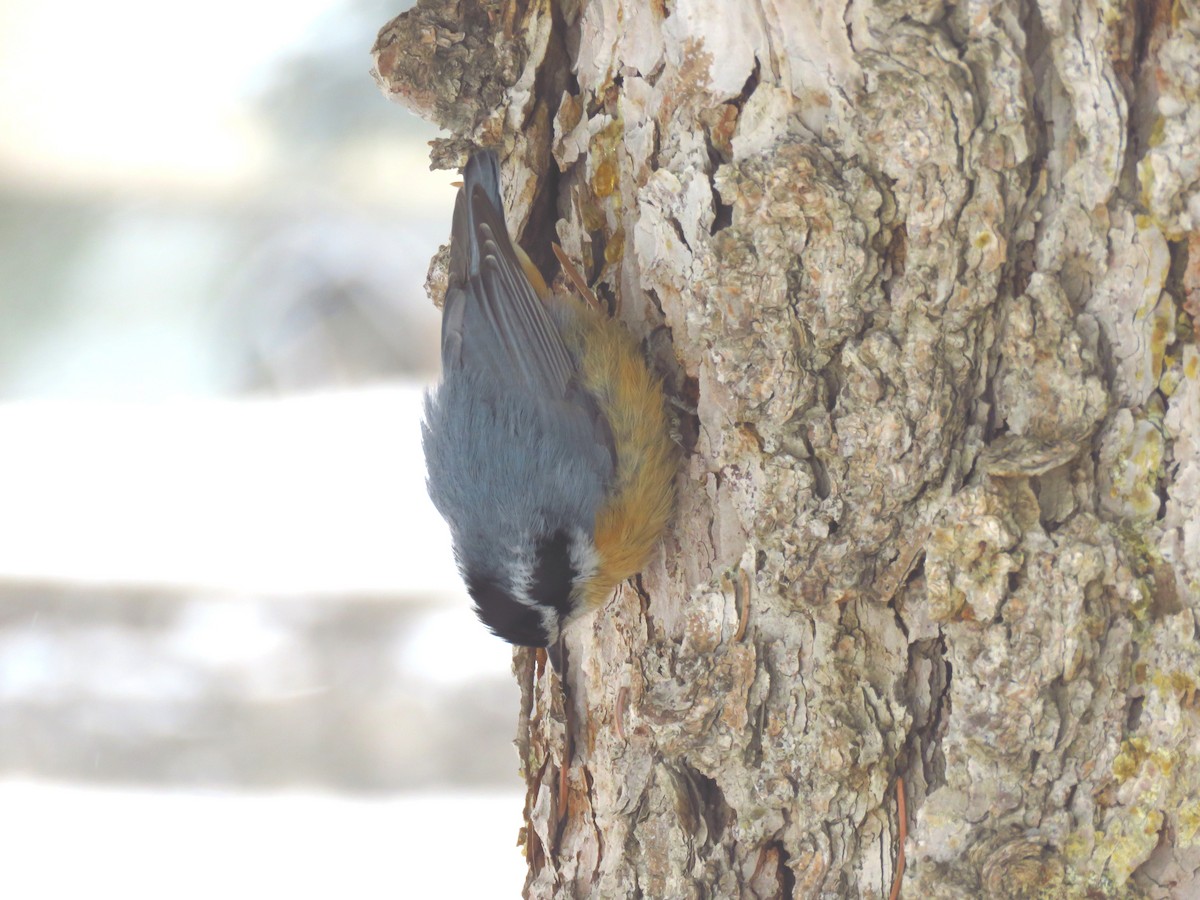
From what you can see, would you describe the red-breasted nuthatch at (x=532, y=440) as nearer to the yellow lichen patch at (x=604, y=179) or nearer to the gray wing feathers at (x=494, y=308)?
the gray wing feathers at (x=494, y=308)

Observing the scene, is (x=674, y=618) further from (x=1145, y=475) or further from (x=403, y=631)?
(x=403, y=631)

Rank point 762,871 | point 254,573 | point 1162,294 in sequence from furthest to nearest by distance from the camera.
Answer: point 254,573, point 762,871, point 1162,294

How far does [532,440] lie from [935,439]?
0.71m

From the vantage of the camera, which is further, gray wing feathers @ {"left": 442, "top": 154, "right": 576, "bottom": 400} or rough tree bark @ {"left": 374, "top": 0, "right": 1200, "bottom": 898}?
gray wing feathers @ {"left": 442, "top": 154, "right": 576, "bottom": 400}

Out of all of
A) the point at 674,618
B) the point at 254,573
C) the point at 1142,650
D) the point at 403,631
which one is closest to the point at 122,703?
the point at 254,573

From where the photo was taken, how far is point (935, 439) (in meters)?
1.41

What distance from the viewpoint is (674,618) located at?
5.77 feet

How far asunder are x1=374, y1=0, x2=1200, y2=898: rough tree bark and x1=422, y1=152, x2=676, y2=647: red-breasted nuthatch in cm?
20

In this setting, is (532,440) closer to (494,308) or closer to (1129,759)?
(494,308)

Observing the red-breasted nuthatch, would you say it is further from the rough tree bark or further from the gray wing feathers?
the rough tree bark

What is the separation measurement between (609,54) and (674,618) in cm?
80

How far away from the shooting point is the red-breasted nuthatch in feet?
5.93

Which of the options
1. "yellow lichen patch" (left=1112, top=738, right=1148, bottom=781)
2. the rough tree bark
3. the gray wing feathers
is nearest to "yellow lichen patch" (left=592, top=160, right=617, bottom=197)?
the rough tree bark

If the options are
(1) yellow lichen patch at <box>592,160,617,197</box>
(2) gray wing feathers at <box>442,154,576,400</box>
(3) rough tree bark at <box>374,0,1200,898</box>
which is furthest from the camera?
(2) gray wing feathers at <box>442,154,576,400</box>
